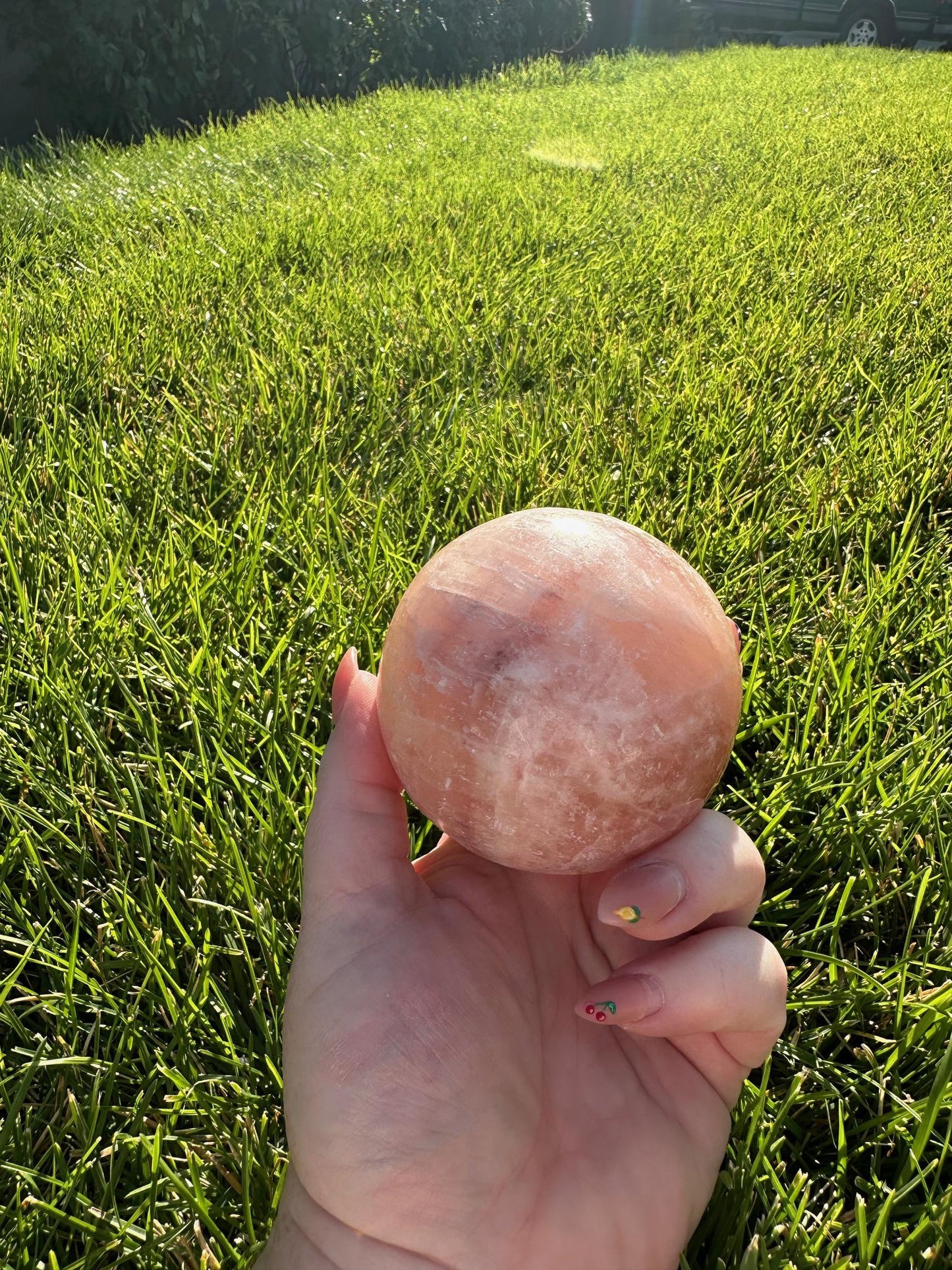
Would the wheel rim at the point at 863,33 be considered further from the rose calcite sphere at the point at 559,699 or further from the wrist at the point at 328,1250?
the wrist at the point at 328,1250

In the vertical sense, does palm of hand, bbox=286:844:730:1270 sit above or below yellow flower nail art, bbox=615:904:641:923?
below

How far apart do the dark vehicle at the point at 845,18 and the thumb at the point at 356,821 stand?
68.7ft

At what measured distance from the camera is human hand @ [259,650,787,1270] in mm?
1033

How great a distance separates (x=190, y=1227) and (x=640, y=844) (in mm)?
710

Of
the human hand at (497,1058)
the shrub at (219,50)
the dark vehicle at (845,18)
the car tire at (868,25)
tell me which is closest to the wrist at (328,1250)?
the human hand at (497,1058)

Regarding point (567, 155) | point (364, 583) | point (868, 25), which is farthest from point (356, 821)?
point (868, 25)

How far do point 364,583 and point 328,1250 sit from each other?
123 centimetres

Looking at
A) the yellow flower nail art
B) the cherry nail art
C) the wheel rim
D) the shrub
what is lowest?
the cherry nail art

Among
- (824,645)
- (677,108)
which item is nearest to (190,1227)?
(824,645)

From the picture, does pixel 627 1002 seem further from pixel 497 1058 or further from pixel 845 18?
pixel 845 18

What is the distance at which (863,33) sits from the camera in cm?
1792

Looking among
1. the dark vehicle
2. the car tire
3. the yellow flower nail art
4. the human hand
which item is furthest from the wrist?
the dark vehicle

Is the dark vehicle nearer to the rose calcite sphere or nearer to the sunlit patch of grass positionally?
the sunlit patch of grass

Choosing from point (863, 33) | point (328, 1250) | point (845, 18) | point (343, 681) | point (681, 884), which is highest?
point (845, 18)
